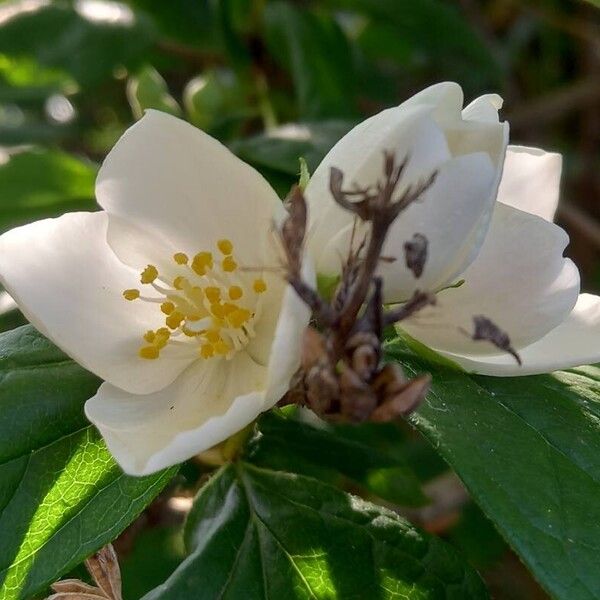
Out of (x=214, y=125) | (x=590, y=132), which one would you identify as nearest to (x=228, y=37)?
(x=214, y=125)

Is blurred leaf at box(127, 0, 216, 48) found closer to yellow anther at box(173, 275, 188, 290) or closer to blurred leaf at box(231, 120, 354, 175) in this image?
blurred leaf at box(231, 120, 354, 175)

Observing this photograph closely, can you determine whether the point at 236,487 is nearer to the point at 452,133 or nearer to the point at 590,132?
the point at 452,133

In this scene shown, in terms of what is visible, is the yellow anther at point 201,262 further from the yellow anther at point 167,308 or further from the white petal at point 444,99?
the white petal at point 444,99

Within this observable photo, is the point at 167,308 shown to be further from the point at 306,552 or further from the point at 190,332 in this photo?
the point at 306,552

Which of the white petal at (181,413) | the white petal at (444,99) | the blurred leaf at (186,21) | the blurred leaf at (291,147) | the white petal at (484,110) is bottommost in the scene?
the blurred leaf at (186,21)

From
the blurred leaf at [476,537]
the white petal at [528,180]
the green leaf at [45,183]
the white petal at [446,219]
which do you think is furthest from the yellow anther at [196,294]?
the blurred leaf at [476,537]

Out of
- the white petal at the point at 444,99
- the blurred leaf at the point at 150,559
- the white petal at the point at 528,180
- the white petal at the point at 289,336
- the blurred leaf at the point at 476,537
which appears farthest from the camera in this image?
the blurred leaf at the point at 476,537

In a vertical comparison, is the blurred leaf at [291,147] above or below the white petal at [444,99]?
below

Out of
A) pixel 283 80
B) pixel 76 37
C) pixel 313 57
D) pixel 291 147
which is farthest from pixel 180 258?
pixel 76 37
